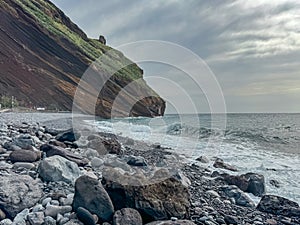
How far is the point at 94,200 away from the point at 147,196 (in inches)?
28.7

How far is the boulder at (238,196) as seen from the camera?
5816 millimetres

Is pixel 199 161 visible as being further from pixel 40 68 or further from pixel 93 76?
pixel 93 76

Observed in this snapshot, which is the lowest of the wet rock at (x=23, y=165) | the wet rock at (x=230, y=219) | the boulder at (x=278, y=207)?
the boulder at (x=278, y=207)

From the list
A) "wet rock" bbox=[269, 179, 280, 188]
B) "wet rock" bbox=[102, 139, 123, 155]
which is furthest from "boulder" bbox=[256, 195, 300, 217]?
"wet rock" bbox=[102, 139, 123, 155]

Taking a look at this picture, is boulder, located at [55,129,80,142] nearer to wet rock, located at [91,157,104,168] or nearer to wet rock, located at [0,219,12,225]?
wet rock, located at [91,157,104,168]

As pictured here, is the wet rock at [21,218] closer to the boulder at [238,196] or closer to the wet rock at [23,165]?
the wet rock at [23,165]

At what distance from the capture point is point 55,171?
14.8ft

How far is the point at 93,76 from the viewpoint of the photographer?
127 ft

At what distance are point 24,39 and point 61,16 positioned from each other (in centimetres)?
1797

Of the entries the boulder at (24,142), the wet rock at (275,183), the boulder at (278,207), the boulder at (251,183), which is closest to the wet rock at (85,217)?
the boulder at (24,142)

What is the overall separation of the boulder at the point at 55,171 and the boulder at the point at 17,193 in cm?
29

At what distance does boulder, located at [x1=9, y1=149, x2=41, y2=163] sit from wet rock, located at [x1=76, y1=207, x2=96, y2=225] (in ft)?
6.79

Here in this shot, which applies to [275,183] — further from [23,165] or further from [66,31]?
[66,31]

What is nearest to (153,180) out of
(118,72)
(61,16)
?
(118,72)
